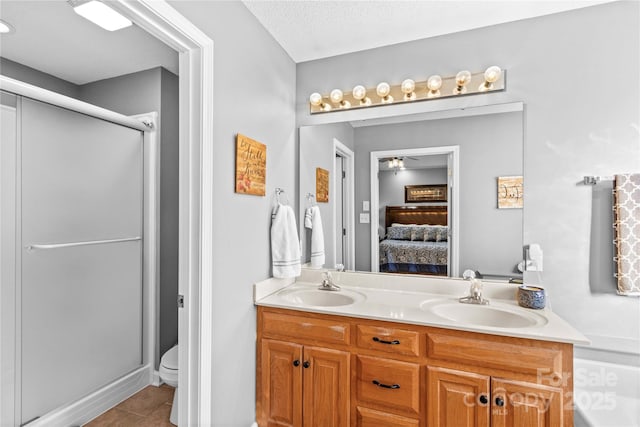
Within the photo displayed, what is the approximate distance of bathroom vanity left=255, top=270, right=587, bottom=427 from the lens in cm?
128

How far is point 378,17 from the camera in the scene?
1780mm

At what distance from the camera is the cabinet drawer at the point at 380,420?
146cm

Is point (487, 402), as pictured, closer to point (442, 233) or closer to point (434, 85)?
point (442, 233)

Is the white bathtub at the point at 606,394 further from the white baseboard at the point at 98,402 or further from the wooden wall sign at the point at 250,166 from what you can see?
the white baseboard at the point at 98,402

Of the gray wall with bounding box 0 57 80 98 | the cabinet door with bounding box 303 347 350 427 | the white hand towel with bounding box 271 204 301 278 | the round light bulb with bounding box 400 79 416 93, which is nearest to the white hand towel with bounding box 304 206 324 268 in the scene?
the white hand towel with bounding box 271 204 301 278

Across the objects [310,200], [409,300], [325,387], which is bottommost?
[325,387]

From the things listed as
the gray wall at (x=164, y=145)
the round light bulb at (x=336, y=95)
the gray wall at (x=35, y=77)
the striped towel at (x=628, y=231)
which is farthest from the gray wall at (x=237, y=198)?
the gray wall at (x=35, y=77)

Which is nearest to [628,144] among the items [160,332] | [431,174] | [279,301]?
[431,174]

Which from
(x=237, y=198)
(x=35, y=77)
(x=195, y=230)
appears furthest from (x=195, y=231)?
(x=35, y=77)

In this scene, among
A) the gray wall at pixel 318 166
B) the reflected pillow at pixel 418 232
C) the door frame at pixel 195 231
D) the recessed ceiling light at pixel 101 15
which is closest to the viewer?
the door frame at pixel 195 231

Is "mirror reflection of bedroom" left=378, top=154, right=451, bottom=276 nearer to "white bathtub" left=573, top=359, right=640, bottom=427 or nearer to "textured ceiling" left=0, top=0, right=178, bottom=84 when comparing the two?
"white bathtub" left=573, top=359, right=640, bottom=427

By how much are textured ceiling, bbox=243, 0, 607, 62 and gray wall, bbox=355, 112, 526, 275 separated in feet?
1.78

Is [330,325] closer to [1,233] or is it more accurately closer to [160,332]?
[160,332]

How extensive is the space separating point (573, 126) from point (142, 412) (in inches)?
122
